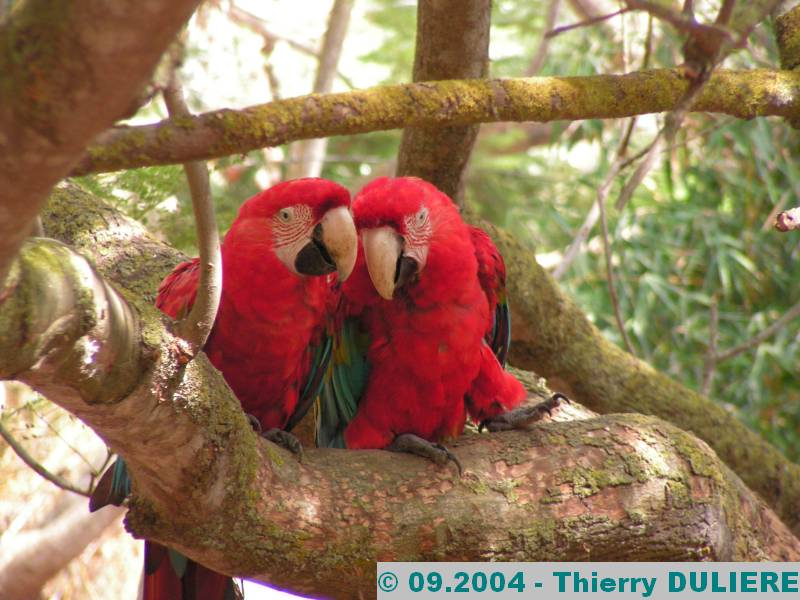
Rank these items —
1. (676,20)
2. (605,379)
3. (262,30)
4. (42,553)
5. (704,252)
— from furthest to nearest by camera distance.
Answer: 1. (262,30)
2. (704,252)
3. (42,553)
4. (605,379)
5. (676,20)

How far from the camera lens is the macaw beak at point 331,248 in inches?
79.4

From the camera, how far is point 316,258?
6.81 ft

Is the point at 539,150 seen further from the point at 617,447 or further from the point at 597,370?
the point at 617,447

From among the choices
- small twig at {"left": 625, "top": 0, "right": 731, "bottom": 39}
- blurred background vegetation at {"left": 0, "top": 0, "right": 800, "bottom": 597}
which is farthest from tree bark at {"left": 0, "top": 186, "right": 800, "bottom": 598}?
blurred background vegetation at {"left": 0, "top": 0, "right": 800, "bottom": 597}

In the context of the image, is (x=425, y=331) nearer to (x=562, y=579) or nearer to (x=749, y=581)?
(x=562, y=579)

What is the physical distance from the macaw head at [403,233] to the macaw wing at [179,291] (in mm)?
418

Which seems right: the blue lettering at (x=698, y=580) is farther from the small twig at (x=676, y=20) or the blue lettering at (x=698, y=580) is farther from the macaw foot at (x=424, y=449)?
the small twig at (x=676, y=20)

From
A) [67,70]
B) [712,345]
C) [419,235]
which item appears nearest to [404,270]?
[419,235]

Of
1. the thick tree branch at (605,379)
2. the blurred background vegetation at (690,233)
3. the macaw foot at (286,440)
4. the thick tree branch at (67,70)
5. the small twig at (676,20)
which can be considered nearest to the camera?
the thick tree branch at (67,70)

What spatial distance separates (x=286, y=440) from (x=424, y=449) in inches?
12.6

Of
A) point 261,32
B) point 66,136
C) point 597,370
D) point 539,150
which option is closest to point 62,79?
point 66,136

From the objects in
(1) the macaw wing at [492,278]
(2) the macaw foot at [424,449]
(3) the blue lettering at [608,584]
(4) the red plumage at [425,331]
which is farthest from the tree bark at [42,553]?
(3) the blue lettering at [608,584]

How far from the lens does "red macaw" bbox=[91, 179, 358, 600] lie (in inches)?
81.2

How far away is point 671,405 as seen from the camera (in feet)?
9.77
